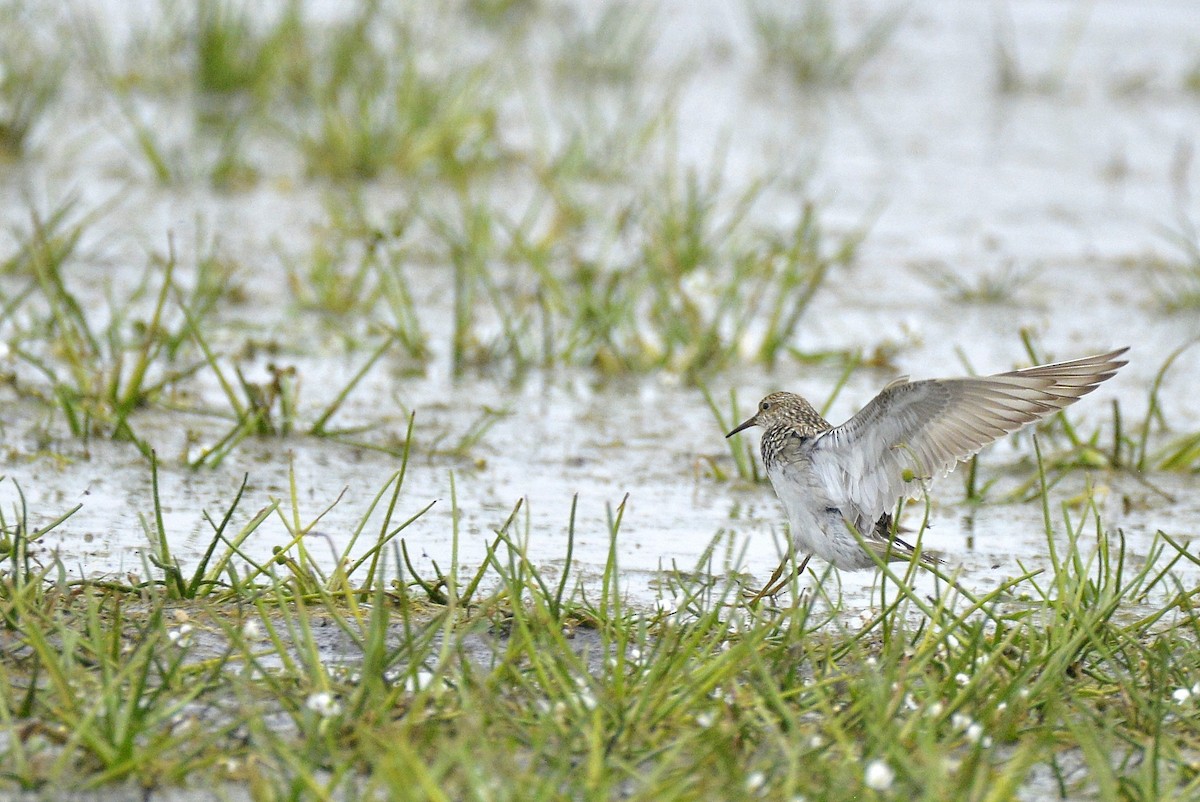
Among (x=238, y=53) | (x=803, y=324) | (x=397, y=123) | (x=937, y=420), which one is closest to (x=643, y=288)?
(x=803, y=324)

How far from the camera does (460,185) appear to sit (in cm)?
789

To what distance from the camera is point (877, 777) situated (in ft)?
9.78

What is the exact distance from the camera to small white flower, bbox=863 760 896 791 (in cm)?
298

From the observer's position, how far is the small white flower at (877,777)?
2982mm

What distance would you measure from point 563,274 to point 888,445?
12.1 feet

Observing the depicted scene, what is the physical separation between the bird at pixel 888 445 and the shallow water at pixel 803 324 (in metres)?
0.20

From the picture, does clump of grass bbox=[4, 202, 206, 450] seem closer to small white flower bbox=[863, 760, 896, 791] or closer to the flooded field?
the flooded field

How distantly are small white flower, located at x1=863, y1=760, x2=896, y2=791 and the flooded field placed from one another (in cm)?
47

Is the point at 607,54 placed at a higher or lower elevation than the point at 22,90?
higher

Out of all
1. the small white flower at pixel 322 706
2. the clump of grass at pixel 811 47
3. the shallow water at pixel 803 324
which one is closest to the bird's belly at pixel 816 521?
the shallow water at pixel 803 324

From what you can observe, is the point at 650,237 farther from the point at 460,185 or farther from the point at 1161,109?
the point at 1161,109

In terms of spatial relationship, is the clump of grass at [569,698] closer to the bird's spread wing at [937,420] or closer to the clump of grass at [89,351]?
the bird's spread wing at [937,420]

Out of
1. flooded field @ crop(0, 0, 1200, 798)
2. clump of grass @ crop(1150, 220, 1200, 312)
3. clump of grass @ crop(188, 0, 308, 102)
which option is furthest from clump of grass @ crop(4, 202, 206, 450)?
clump of grass @ crop(1150, 220, 1200, 312)

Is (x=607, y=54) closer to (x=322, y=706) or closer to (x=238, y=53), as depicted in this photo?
(x=238, y=53)
